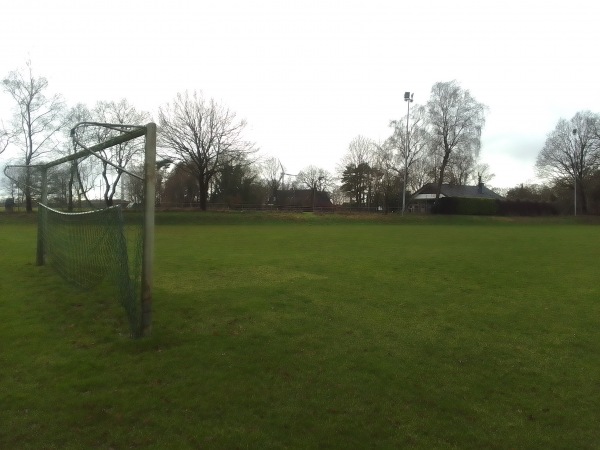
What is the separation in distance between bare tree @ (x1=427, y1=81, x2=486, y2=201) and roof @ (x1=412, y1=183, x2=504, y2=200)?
13400 millimetres

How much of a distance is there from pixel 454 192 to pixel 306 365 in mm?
76710

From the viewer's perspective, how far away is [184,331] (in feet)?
21.9

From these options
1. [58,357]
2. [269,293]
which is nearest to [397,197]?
[269,293]

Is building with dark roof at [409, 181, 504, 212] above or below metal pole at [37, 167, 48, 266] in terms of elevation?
above

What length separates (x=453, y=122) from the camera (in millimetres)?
53656

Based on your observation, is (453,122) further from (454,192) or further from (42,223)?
(42,223)

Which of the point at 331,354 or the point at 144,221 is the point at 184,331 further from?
the point at 331,354

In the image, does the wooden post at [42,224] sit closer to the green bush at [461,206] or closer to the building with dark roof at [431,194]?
the green bush at [461,206]

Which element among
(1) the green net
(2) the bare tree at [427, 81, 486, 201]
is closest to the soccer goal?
(1) the green net

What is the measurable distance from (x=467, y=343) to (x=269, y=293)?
13.5 feet

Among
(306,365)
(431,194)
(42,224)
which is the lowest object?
(306,365)

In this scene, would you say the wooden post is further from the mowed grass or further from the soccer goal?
the mowed grass

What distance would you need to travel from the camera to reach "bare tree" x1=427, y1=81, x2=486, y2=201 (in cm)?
5328

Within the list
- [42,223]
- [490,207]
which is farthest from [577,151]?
[42,223]
